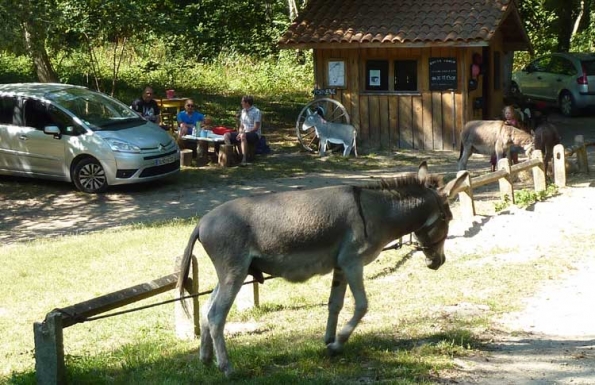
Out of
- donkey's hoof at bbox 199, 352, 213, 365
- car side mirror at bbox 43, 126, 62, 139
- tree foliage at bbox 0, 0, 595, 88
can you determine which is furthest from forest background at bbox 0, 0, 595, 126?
donkey's hoof at bbox 199, 352, 213, 365

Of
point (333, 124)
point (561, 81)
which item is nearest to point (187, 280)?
point (333, 124)

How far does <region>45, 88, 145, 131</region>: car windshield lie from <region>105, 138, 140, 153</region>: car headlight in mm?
481

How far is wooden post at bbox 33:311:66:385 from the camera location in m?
6.04

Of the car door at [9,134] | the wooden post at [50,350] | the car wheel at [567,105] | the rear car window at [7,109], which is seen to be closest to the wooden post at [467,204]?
the wooden post at [50,350]

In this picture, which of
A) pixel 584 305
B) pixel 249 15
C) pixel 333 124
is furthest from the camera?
pixel 249 15

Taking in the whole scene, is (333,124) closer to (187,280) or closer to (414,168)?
(414,168)

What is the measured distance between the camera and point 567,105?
2656cm

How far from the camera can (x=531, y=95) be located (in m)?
28.2

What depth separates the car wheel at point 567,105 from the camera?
26.3 m

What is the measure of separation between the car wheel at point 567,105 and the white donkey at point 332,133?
340 inches

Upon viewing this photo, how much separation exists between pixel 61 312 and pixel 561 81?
2301 cm

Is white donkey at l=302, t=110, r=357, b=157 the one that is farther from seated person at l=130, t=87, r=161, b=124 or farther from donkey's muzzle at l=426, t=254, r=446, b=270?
donkey's muzzle at l=426, t=254, r=446, b=270

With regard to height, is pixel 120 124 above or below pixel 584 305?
above

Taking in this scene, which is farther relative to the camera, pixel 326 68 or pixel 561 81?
pixel 561 81
